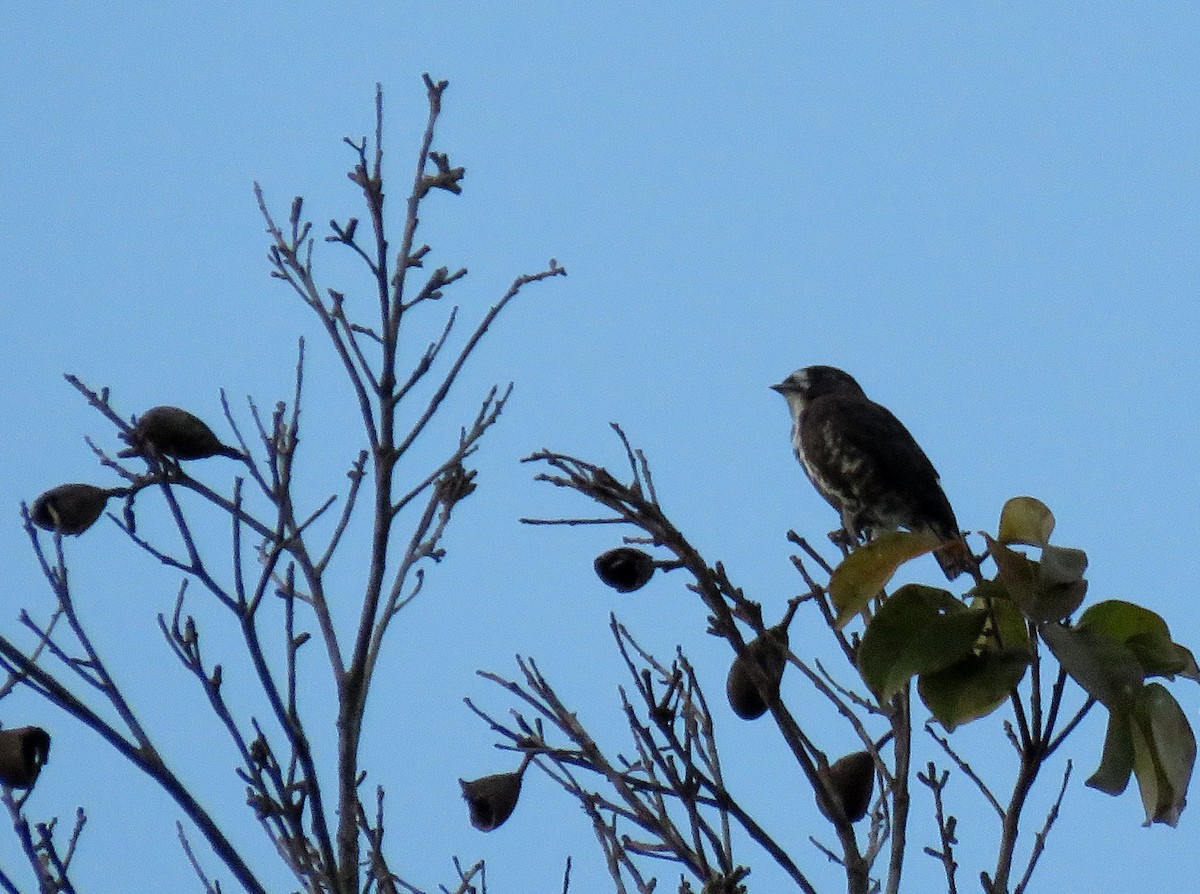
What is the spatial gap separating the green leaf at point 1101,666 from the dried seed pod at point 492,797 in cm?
129

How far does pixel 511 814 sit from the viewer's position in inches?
122

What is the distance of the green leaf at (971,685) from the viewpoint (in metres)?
2.28

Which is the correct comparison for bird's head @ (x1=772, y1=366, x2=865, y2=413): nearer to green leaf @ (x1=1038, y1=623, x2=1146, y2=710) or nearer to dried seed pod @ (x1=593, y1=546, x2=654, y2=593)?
dried seed pod @ (x1=593, y1=546, x2=654, y2=593)

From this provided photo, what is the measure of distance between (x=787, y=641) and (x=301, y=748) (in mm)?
957

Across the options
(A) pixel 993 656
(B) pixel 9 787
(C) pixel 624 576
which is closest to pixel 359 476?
(C) pixel 624 576

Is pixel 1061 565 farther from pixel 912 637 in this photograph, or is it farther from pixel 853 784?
pixel 853 784

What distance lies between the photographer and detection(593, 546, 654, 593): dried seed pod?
3.00 metres

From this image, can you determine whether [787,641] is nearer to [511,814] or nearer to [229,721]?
[511,814]

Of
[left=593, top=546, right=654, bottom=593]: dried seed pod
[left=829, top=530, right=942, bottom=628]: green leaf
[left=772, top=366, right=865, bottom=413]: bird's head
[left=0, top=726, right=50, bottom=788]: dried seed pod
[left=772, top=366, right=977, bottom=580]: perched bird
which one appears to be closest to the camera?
[left=829, top=530, right=942, bottom=628]: green leaf

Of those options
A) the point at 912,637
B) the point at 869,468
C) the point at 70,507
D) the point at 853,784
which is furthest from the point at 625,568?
the point at 869,468

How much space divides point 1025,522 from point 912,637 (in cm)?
32

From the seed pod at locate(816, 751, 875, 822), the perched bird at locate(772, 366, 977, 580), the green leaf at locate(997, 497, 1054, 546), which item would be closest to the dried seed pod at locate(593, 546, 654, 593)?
the seed pod at locate(816, 751, 875, 822)

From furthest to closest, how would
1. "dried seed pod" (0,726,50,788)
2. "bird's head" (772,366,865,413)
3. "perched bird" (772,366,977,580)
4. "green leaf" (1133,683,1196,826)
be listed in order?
"bird's head" (772,366,865,413) → "perched bird" (772,366,977,580) → "dried seed pod" (0,726,50,788) → "green leaf" (1133,683,1196,826)

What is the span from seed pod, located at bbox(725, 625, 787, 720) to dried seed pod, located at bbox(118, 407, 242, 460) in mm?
1341
